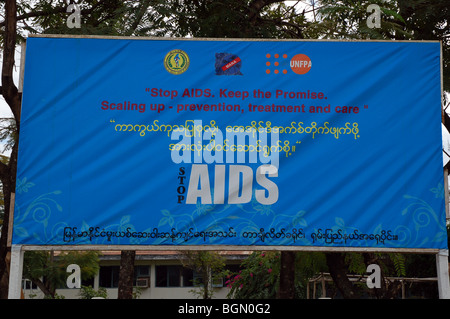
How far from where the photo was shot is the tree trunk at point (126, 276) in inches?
313

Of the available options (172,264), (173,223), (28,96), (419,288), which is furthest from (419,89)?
(172,264)

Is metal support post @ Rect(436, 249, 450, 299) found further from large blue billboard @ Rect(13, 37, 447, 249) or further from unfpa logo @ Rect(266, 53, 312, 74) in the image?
unfpa logo @ Rect(266, 53, 312, 74)

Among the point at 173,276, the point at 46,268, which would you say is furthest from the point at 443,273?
the point at 173,276

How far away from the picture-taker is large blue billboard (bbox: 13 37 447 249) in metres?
5.50

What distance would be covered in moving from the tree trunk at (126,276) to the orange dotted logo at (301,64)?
3869 millimetres

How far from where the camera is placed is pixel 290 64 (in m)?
5.75

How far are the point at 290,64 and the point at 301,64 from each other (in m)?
0.11

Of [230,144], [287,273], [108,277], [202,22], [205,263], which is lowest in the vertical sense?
[287,273]

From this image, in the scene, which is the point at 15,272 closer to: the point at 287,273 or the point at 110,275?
the point at 287,273

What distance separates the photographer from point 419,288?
1439cm

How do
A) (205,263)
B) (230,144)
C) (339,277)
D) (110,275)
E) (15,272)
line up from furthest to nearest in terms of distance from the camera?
(110,275) < (205,263) < (339,277) < (230,144) < (15,272)

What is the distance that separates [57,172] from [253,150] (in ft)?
6.37

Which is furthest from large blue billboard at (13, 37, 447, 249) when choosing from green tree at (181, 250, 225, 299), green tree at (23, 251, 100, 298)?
green tree at (181, 250, 225, 299)

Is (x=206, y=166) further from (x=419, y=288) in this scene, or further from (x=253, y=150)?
(x=419, y=288)
